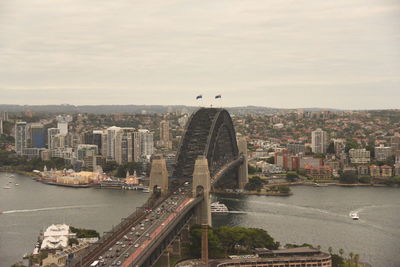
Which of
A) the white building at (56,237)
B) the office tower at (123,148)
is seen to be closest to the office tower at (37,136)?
the office tower at (123,148)

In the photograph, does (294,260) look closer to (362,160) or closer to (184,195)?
(184,195)

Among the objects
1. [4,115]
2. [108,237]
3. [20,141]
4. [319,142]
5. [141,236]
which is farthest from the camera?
[4,115]

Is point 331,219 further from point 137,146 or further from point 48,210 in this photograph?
point 137,146

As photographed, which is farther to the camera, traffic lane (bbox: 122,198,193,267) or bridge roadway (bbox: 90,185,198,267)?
bridge roadway (bbox: 90,185,198,267)

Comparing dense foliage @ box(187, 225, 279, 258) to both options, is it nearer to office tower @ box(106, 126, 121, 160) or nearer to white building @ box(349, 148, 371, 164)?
white building @ box(349, 148, 371, 164)

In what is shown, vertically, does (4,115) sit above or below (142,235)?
above

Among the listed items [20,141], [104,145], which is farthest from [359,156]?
[20,141]

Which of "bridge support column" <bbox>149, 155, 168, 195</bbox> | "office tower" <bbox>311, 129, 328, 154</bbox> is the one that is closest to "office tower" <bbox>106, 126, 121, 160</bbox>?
"office tower" <bbox>311, 129, 328, 154</bbox>

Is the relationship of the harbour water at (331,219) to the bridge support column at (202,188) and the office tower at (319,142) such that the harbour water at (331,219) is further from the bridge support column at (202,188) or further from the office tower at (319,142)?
the office tower at (319,142)
